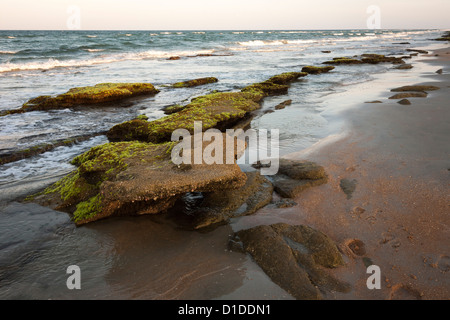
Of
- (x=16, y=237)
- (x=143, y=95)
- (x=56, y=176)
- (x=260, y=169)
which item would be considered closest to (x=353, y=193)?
(x=260, y=169)

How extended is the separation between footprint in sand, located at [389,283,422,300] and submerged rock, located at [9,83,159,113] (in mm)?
11489

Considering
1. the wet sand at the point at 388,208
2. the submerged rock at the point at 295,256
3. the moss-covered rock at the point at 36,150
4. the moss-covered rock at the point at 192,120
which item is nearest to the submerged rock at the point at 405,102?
the wet sand at the point at 388,208

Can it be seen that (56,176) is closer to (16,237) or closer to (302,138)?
(16,237)

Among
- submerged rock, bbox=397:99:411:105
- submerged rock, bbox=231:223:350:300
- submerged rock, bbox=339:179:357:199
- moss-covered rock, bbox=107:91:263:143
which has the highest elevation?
submerged rock, bbox=397:99:411:105

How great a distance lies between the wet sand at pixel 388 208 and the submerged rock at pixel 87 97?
8.86m

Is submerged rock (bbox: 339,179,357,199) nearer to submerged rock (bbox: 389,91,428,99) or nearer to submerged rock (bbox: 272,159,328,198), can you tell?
submerged rock (bbox: 272,159,328,198)

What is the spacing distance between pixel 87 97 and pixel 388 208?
11108 millimetres

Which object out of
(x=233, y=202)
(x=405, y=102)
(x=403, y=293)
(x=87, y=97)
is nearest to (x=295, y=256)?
(x=403, y=293)

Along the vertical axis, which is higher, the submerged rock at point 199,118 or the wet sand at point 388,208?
Result: the submerged rock at point 199,118

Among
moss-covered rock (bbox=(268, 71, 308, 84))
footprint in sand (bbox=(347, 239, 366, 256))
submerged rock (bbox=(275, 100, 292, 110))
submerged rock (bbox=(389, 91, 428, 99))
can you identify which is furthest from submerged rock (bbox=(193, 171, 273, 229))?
moss-covered rock (bbox=(268, 71, 308, 84))

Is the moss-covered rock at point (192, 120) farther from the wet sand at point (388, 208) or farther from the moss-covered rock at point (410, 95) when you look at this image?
the moss-covered rock at point (410, 95)

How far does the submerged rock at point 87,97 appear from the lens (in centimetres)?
1081

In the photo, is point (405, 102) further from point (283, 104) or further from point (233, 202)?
point (233, 202)

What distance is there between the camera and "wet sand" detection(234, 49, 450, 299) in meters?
2.94
